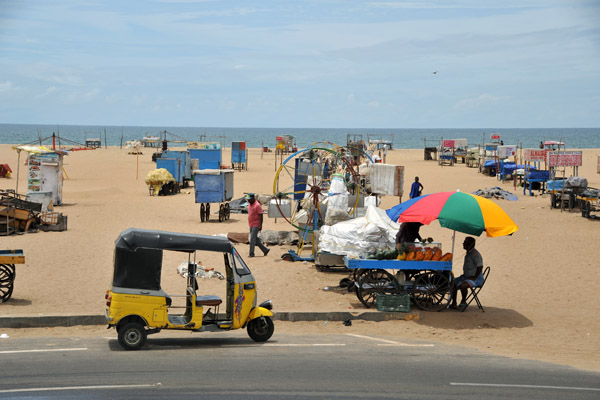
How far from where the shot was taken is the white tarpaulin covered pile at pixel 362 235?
46.4 ft

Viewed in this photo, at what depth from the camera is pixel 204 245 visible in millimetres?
10242

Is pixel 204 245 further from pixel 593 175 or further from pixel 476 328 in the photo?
pixel 593 175

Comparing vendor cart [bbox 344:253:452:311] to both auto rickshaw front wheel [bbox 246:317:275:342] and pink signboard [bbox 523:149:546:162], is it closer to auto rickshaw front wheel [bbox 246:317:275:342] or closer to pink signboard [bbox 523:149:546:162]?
auto rickshaw front wheel [bbox 246:317:275:342]

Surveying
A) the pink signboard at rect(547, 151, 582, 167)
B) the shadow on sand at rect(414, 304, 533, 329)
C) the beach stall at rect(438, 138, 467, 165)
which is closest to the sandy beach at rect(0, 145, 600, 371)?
the shadow on sand at rect(414, 304, 533, 329)

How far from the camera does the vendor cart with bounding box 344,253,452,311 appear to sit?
1295cm

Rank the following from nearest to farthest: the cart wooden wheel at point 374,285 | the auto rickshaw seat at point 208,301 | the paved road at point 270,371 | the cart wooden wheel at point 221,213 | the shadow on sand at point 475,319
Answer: the paved road at point 270,371 → the auto rickshaw seat at point 208,301 → the shadow on sand at point 475,319 → the cart wooden wheel at point 374,285 → the cart wooden wheel at point 221,213

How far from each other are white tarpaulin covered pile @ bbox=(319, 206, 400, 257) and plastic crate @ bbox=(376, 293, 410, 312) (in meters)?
1.43

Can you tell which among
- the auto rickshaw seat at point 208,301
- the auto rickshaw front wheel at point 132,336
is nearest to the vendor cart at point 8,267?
the auto rickshaw front wheel at point 132,336

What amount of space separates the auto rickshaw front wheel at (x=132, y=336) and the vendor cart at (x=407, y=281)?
457cm

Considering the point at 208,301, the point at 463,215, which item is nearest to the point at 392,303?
the point at 463,215

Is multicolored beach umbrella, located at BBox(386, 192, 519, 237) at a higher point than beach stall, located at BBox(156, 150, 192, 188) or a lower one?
lower

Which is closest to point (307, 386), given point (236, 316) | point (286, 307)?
point (236, 316)

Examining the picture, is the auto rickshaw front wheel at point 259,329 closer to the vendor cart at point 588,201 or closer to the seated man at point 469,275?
the seated man at point 469,275

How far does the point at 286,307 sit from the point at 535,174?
90.7 feet
